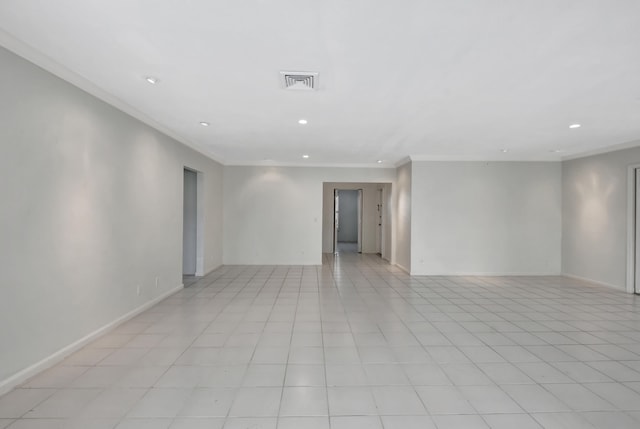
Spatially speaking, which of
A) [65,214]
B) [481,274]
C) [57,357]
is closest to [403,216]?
[481,274]

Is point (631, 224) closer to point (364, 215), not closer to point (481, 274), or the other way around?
point (481, 274)

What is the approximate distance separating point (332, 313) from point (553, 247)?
553 cm

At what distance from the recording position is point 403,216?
24.8 ft

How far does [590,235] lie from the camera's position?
6.20 meters

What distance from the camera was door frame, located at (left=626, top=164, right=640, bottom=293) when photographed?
538 cm

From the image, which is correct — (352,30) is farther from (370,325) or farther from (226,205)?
(226,205)

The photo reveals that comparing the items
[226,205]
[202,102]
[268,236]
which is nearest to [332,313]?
[202,102]

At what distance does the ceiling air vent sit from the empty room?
0.07 ft

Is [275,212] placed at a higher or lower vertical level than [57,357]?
higher

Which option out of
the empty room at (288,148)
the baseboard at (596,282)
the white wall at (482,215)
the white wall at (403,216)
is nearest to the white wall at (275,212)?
the white wall at (403,216)

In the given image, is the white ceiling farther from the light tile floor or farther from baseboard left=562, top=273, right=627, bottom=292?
baseboard left=562, top=273, right=627, bottom=292

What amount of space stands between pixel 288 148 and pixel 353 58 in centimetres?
372

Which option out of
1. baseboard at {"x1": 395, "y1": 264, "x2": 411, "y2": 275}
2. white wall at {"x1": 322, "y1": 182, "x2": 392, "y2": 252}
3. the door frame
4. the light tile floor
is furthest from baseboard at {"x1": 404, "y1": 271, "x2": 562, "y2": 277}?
white wall at {"x1": 322, "y1": 182, "x2": 392, "y2": 252}

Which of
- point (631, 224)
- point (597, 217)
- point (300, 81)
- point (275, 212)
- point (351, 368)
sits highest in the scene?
point (300, 81)
